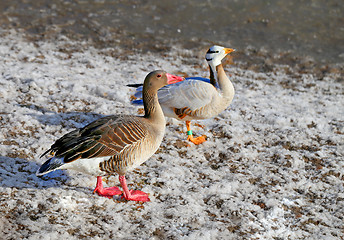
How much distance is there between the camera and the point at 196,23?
1385cm

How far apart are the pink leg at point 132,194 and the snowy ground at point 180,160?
3.9 inches

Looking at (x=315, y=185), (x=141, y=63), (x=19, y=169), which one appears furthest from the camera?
(x=141, y=63)

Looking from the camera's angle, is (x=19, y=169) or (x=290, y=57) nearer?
(x=19, y=169)

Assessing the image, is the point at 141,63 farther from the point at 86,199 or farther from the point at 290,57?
the point at 86,199

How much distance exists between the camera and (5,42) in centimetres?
1061

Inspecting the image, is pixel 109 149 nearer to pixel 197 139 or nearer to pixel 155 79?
pixel 155 79

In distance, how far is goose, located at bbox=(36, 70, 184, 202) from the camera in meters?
4.98

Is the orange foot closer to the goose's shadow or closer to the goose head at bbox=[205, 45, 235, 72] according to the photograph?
the goose head at bbox=[205, 45, 235, 72]

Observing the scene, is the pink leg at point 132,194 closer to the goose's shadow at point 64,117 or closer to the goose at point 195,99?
the goose at point 195,99

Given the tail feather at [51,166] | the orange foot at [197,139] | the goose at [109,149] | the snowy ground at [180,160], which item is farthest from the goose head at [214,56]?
the tail feather at [51,166]

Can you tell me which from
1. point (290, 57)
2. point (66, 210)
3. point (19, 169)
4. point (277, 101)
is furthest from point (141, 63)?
point (66, 210)

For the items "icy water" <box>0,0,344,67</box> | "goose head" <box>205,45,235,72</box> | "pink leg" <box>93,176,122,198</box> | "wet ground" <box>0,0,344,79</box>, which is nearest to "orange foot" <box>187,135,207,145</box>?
"goose head" <box>205,45,235,72</box>

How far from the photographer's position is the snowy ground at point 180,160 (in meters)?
5.09

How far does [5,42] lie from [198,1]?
300 inches
